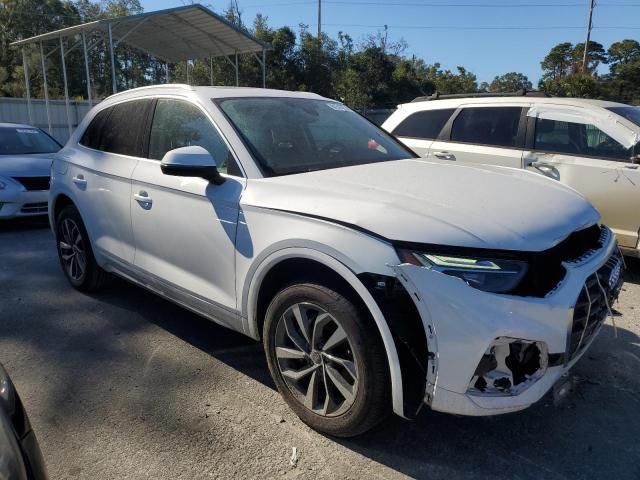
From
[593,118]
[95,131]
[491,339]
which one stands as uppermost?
[593,118]

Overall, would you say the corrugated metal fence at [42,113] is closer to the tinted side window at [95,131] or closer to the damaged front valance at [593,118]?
the damaged front valance at [593,118]

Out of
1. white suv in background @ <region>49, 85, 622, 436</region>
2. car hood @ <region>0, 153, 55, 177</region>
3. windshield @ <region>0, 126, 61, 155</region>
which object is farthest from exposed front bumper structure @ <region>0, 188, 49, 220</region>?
white suv in background @ <region>49, 85, 622, 436</region>

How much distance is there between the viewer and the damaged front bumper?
2115 mm

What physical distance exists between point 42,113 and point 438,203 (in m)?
21.3

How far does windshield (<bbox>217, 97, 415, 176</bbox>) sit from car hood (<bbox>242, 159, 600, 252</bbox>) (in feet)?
0.66

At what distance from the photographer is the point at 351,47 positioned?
33406mm

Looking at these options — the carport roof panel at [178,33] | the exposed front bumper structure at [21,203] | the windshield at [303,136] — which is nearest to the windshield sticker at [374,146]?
the windshield at [303,136]

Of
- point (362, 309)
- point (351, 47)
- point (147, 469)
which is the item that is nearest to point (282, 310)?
point (362, 309)

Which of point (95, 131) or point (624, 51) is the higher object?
point (624, 51)

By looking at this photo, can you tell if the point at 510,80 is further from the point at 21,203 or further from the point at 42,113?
the point at 21,203

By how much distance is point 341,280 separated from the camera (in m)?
2.49

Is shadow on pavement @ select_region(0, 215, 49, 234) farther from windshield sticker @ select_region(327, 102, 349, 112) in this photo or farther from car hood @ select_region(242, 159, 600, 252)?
car hood @ select_region(242, 159, 600, 252)

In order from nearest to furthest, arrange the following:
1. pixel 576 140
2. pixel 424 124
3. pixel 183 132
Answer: pixel 183 132 → pixel 576 140 → pixel 424 124

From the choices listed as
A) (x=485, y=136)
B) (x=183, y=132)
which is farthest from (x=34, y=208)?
(x=485, y=136)
